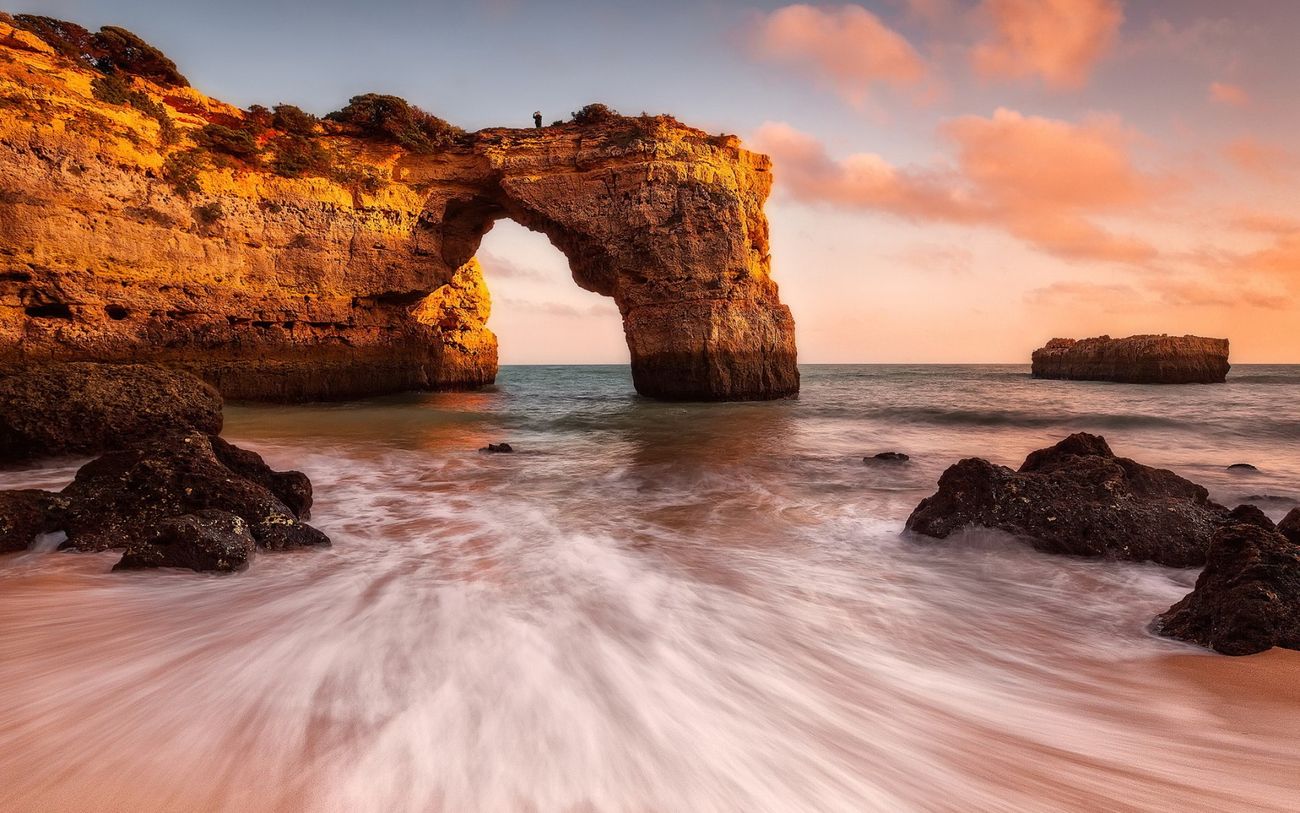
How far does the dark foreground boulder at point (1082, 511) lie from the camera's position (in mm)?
3650

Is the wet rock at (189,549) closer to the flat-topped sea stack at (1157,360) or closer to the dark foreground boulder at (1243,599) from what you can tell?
the dark foreground boulder at (1243,599)

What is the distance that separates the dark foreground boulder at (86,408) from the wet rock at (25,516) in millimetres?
2513

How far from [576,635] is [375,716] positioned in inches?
39.2

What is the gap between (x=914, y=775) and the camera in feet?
5.71

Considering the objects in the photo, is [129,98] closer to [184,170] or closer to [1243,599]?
[184,170]

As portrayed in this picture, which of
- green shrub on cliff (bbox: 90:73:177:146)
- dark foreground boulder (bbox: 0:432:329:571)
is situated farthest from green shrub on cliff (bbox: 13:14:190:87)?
dark foreground boulder (bbox: 0:432:329:571)

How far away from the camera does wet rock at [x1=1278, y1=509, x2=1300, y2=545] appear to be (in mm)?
3201

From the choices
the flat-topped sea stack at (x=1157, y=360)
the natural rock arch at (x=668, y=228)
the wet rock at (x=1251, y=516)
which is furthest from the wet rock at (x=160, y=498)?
the flat-topped sea stack at (x=1157, y=360)

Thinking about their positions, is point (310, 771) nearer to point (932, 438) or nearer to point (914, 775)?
point (914, 775)

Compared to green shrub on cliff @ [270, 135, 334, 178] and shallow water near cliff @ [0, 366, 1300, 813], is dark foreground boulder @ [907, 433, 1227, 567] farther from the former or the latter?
green shrub on cliff @ [270, 135, 334, 178]

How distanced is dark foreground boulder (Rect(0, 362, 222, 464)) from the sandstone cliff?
8.49 m

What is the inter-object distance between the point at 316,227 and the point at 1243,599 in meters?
19.5

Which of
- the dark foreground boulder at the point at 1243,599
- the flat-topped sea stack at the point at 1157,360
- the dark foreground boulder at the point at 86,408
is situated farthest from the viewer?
the flat-topped sea stack at the point at 1157,360

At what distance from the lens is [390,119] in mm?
16969
